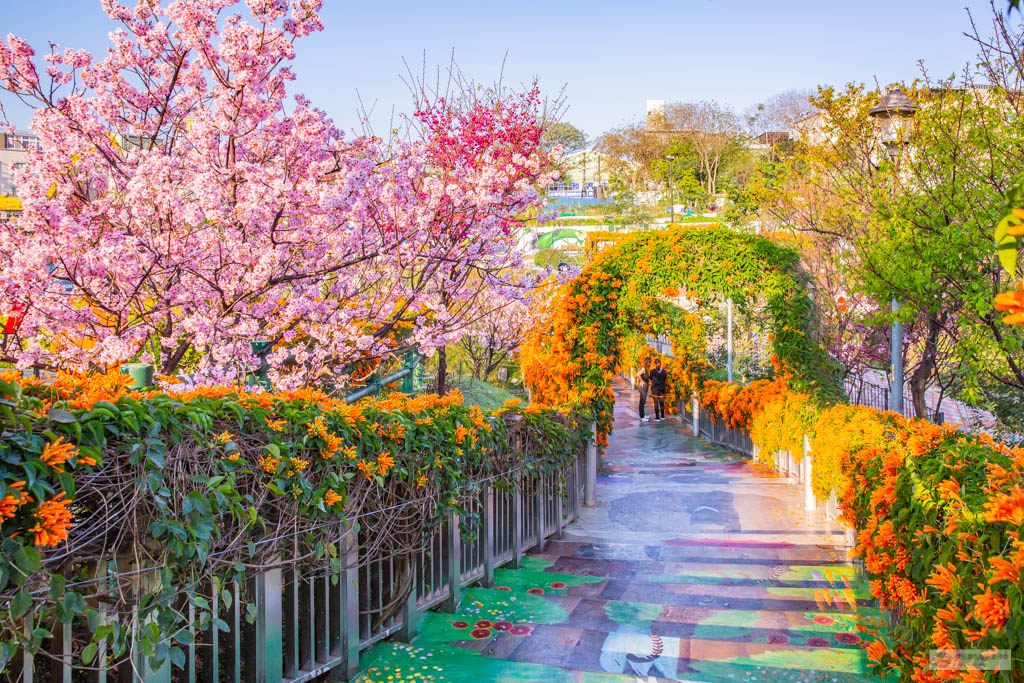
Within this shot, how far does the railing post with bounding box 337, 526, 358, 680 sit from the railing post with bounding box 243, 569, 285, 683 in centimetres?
54

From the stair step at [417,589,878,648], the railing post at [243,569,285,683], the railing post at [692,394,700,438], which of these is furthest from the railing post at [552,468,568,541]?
the railing post at [692,394,700,438]

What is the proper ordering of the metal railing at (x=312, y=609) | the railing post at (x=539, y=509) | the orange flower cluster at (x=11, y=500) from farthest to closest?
the railing post at (x=539, y=509)
the metal railing at (x=312, y=609)
the orange flower cluster at (x=11, y=500)

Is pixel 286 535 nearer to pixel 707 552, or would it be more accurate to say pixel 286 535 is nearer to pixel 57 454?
pixel 57 454

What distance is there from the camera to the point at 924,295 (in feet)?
28.4

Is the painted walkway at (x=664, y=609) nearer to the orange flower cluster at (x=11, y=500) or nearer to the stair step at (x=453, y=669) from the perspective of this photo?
the stair step at (x=453, y=669)

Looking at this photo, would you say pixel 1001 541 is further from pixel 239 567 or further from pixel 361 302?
pixel 361 302

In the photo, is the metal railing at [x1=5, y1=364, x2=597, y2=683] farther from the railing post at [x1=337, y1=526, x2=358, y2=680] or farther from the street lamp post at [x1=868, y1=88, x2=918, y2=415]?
the street lamp post at [x1=868, y1=88, x2=918, y2=415]

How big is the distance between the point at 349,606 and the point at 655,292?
8.90m

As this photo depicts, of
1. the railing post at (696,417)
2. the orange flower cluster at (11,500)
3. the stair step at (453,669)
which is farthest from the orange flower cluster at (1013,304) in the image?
the railing post at (696,417)

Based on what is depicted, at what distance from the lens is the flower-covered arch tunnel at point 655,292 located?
11.7 meters

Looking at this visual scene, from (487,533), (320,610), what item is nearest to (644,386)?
(487,533)

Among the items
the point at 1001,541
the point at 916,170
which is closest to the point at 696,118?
the point at 916,170

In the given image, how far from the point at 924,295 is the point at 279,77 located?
7.02 metres

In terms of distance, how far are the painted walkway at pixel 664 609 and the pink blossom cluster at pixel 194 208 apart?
272cm
